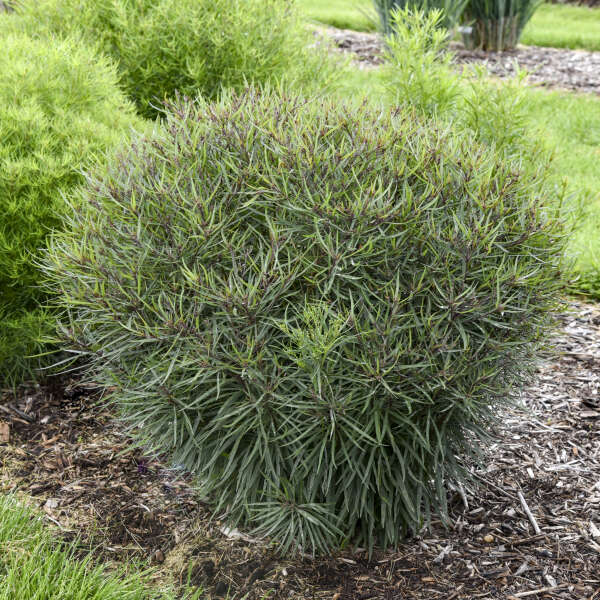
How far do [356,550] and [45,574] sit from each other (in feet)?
3.49

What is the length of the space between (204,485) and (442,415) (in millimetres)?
920

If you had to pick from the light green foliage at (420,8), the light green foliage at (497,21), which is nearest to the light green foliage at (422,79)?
the light green foliage at (420,8)

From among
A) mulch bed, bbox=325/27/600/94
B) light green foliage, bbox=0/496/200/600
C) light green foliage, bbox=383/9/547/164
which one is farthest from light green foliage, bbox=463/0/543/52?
light green foliage, bbox=0/496/200/600

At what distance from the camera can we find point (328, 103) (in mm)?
2664

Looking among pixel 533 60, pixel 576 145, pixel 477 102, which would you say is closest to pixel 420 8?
pixel 533 60

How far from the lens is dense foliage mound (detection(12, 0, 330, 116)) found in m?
4.55

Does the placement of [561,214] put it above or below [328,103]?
below

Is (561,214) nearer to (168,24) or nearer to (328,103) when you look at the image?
(328,103)

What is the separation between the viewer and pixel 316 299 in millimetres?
2193

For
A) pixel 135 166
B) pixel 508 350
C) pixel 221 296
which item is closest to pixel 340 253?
pixel 221 296

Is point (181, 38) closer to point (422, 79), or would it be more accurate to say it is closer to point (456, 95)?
point (422, 79)

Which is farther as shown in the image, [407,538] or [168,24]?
[168,24]

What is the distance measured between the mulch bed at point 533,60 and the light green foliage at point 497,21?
17 cm

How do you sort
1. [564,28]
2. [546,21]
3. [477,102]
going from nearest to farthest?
[477,102] < [564,28] < [546,21]
